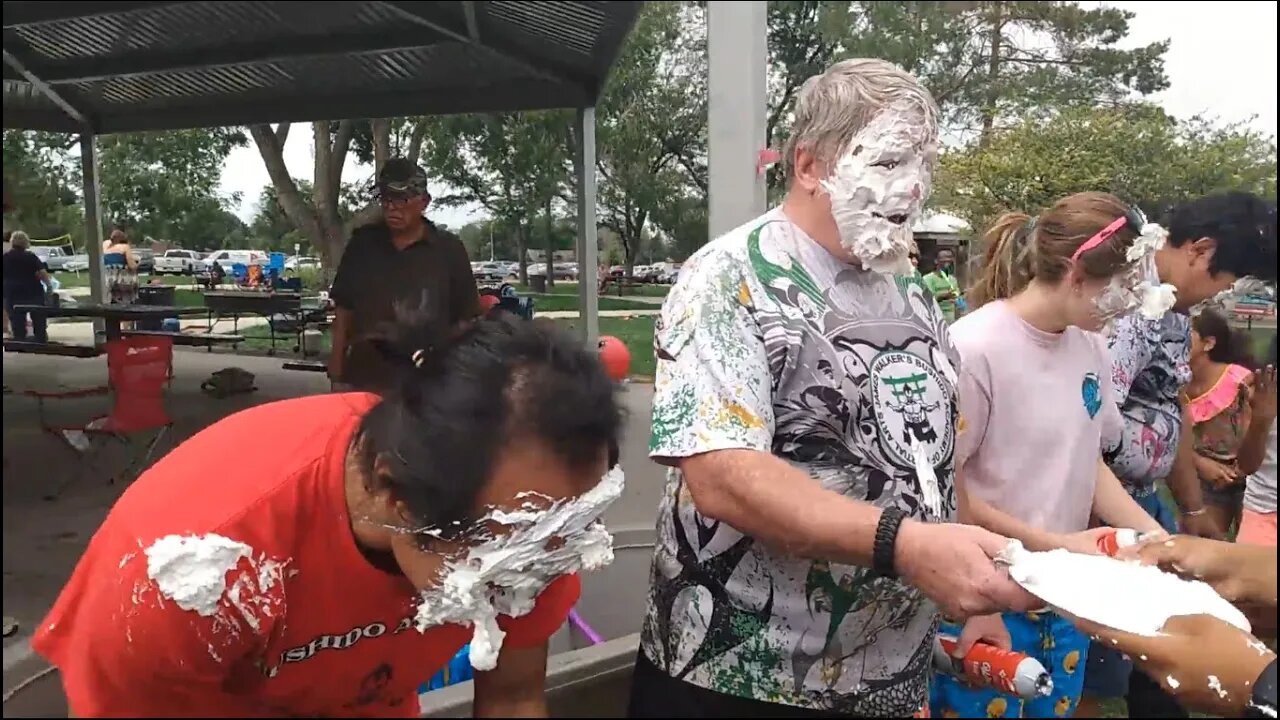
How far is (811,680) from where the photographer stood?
1219mm

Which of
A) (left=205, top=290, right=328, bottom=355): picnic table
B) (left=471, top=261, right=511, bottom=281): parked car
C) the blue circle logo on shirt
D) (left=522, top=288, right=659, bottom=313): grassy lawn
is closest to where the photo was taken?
the blue circle logo on shirt

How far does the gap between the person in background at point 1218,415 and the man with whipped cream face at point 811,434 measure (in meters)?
1.89

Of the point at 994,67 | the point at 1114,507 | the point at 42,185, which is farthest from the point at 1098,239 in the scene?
the point at 42,185

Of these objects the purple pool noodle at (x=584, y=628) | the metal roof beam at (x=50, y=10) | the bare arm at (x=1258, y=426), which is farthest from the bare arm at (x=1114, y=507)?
the metal roof beam at (x=50, y=10)

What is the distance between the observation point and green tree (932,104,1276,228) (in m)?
2.70

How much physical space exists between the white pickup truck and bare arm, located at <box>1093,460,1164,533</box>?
101 inches

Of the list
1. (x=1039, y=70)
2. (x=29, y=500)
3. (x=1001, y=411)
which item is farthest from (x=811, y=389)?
(x=1039, y=70)

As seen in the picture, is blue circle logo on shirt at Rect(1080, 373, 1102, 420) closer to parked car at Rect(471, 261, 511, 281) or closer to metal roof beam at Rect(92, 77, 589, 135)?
metal roof beam at Rect(92, 77, 589, 135)

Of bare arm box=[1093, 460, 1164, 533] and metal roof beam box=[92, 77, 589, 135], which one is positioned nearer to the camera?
bare arm box=[1093, 460, 1164, 533]

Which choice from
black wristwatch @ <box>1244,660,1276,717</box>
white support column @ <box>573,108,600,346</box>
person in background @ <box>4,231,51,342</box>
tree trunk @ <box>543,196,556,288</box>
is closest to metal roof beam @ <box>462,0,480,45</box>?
white support column @ <box>573,108,600,346</box>

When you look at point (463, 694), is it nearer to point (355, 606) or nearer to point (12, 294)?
point (355, 606)

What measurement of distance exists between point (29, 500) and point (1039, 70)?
357 centimetres

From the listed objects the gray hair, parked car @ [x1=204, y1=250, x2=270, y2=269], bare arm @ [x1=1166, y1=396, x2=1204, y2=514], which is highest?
the gray hair

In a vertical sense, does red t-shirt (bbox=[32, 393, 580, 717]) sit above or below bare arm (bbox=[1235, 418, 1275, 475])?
above
